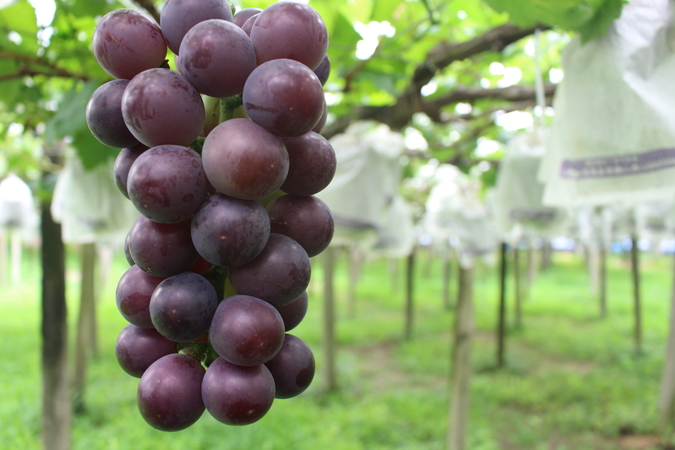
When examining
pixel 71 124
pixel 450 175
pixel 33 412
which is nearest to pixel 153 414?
pixel 71 124

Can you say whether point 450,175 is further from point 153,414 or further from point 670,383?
point 153,414

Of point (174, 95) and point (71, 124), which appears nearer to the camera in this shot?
point (174, 95)

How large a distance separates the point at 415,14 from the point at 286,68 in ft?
4.94

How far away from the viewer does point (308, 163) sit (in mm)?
551

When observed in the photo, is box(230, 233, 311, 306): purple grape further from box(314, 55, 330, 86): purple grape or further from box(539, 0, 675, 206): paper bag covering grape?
box(539, 0, 675, 206): paper bag covering grape

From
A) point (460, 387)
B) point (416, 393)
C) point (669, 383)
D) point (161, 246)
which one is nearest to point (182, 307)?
point (161, 246)

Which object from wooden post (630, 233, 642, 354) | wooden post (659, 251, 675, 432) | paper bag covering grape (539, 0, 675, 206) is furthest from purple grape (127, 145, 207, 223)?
wooden post (630, 233, 642, 354)

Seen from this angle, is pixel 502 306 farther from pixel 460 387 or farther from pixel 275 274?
pixel 275 274

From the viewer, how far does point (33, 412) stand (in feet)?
14.1

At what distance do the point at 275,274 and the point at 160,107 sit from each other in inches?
8.1

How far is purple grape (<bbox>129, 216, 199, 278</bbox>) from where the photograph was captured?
508 millimetres

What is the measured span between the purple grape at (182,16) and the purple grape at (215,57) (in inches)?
1.6

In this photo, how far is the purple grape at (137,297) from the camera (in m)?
0.55

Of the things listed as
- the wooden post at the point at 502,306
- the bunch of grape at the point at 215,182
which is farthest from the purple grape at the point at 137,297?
the wooden post at the point at 502,306
